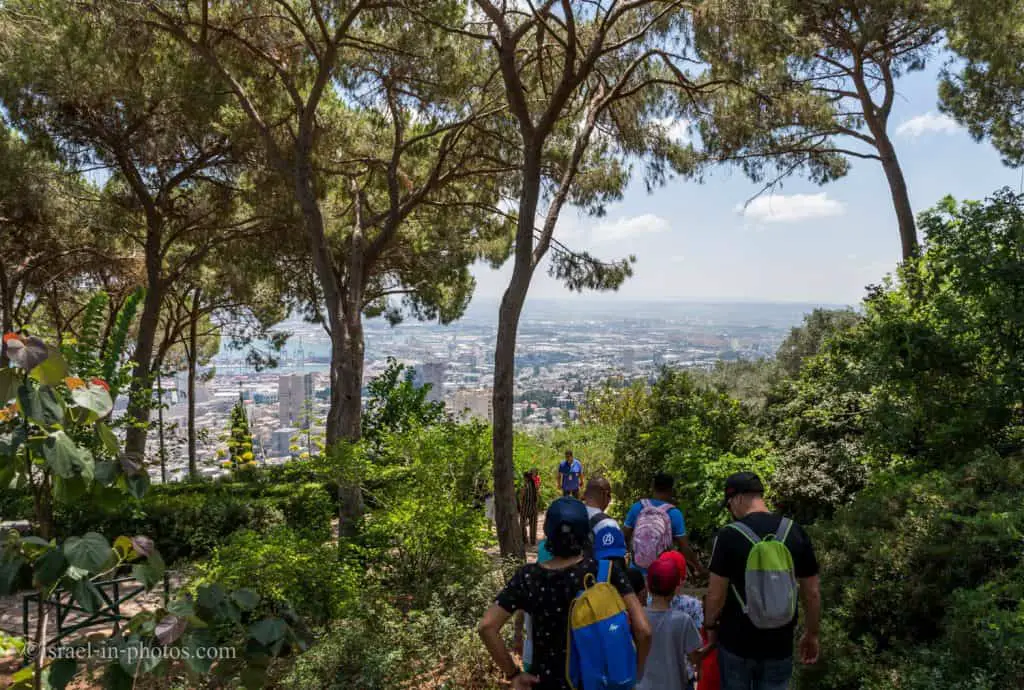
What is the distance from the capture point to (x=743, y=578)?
3.03m

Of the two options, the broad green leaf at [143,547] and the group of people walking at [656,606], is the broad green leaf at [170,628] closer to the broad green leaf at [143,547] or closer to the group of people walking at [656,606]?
the broad green leaf at [143,547]

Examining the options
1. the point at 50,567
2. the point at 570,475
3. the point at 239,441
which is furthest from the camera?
the point at 239,441

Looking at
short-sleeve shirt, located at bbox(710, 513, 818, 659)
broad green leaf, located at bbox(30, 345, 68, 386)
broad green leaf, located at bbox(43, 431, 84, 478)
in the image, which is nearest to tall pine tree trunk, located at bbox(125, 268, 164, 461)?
short-sleeve shirt, located at bbox(710, 513, 818, 659)

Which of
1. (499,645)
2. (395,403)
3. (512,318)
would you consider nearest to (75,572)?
(499,645)

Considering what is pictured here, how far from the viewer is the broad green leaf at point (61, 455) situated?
1401 mm

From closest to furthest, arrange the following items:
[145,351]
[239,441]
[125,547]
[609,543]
→ 1. [125,547]
2. [609,543]
3. [145,351]
4. [239,441]

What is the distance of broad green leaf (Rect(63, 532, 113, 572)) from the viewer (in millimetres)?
1371

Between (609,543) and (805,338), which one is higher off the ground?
(805,338)

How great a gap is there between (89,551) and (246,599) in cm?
34

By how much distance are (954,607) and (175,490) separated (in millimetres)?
10842

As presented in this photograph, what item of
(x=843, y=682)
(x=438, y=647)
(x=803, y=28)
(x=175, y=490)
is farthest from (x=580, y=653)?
(x=803, y=28)

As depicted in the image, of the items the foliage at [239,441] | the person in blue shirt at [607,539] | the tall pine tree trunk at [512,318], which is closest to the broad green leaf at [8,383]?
the person in blue shirt at [607,539]

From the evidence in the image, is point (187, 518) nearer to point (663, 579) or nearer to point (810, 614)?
point (663, 579)

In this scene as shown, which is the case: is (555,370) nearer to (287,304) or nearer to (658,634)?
(287,304)
